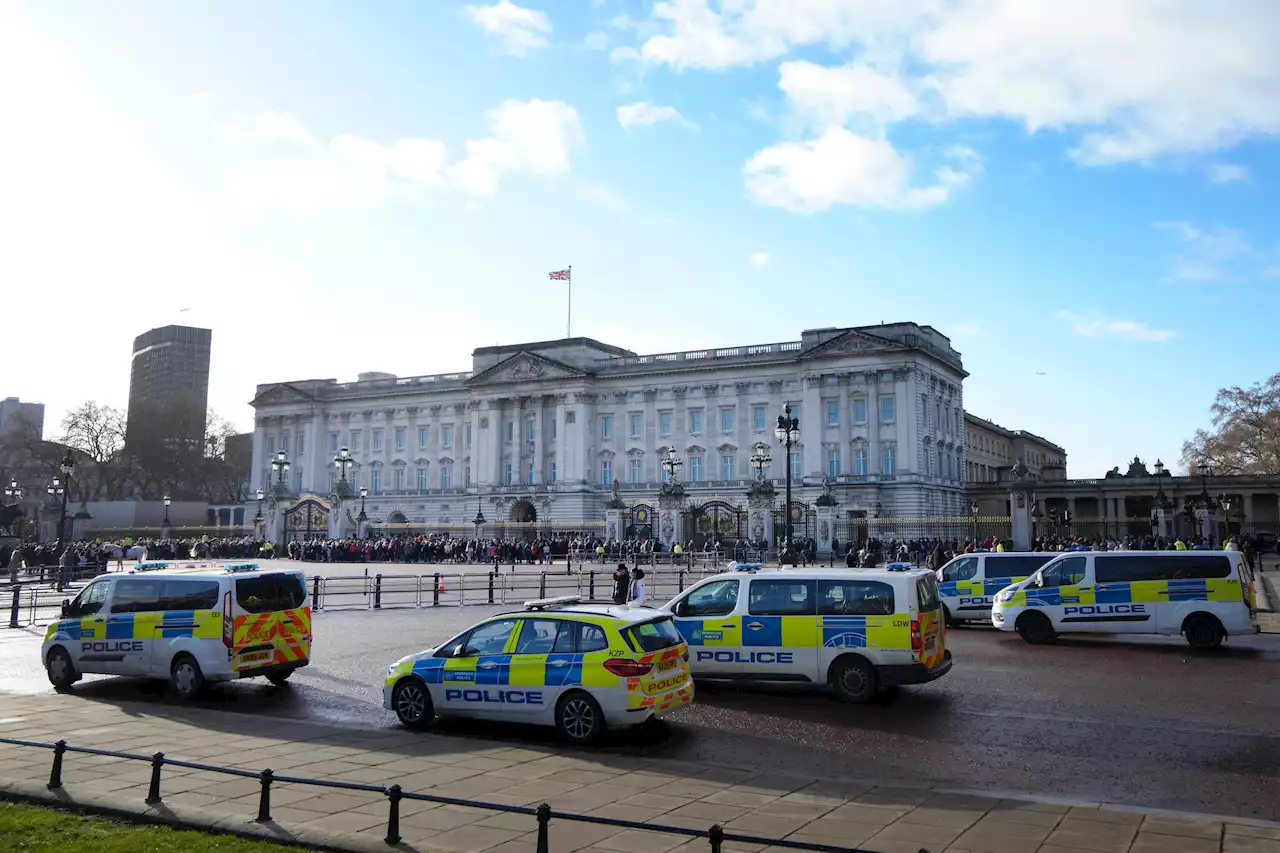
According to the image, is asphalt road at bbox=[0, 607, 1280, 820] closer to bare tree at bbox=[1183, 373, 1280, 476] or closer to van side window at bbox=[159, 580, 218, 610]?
van side window at bbox=[159, 580, 218, 610]

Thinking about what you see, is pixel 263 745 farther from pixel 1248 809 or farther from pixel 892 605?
pixel 1248 809

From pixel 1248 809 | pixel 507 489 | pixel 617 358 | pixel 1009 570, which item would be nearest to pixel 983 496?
pixel 617 358

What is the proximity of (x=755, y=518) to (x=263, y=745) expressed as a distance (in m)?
43.2

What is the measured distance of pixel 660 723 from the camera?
12.2 metres

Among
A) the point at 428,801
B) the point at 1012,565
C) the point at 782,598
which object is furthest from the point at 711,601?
the point at 1012,565

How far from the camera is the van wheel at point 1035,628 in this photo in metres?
19.9

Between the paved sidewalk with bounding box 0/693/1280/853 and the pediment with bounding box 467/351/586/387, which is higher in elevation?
the pediment with bounding box 467/351/586/387

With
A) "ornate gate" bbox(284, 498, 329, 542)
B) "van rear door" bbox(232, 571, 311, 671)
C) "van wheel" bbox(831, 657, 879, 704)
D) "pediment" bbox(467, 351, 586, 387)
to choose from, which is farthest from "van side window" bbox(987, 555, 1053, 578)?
"pediment" bbox(467, 351, 586, 387)

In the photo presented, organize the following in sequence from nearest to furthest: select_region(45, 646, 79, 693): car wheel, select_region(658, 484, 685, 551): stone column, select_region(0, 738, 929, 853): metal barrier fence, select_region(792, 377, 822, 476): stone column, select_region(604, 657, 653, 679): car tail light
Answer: select_region(0, 738, 929, 853): metal barrier fence
select_region(604, 657, 653, 679): car tail light
select_region(45, 646, 79, 693): car wheel
select_region(658, 484, 685, 551): stone column
select_region(792, 377, 822, 476): stone column

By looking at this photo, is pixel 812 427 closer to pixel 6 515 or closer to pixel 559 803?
pixel 6 515

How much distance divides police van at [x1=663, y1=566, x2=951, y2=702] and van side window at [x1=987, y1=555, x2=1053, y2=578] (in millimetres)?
10076

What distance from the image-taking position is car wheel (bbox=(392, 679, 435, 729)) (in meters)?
11.9

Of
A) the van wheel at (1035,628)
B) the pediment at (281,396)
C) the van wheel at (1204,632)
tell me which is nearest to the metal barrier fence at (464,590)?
the van wheel at (1035,628)

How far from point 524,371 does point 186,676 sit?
72.8 metres
